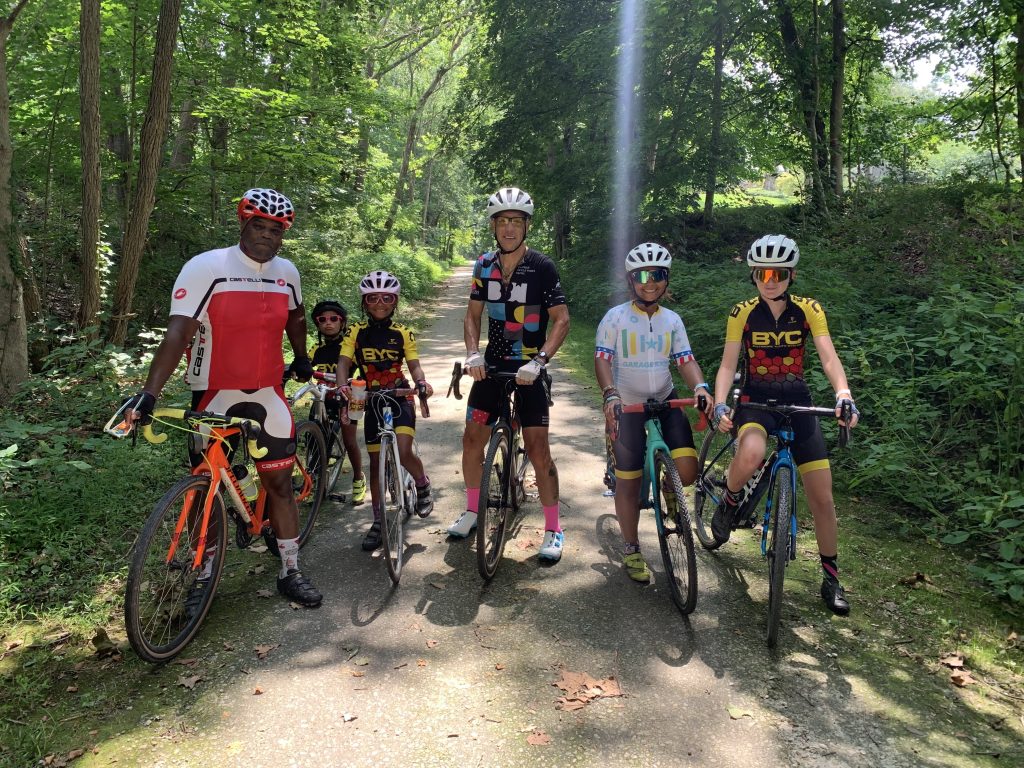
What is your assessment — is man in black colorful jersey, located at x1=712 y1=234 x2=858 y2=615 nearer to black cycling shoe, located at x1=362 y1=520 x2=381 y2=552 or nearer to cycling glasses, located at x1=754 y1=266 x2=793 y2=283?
cycling glasses, located at x1=754 y1=266 x2=793 y2=283

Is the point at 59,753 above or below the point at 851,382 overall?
below

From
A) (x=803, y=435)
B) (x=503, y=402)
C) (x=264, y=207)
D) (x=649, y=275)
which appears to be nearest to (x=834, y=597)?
(x=803, y=435)

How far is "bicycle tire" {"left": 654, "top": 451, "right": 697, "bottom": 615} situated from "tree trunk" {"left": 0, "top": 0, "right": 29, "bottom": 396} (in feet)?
23.6

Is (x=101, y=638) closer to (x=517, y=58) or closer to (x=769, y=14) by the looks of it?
(x=769, y=14)

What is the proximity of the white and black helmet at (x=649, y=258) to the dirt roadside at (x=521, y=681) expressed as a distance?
2.18m

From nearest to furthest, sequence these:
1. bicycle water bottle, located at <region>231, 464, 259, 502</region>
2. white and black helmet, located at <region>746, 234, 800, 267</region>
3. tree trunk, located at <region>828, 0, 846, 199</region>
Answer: bicycle water bottle, located at <region>231, 464, 259, 502</region>, white and black helmet, located at <region>746, 234, 800, 267</region>, tree trunk, located at <region>828, 0, 846, 199</region>

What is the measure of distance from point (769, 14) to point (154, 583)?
16.6 m

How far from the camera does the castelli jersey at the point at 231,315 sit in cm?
350

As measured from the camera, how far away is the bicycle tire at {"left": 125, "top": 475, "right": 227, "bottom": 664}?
3.14m

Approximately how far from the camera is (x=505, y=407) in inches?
178

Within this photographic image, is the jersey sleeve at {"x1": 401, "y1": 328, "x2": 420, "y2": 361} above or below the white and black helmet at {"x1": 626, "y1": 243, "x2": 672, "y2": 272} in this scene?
below

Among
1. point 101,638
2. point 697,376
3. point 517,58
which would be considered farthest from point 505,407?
point 517,58

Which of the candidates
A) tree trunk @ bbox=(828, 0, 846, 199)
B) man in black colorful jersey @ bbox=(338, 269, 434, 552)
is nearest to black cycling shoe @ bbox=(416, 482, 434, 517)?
man in black colorful jersey @ bbox=(338, 269, 434, 552)

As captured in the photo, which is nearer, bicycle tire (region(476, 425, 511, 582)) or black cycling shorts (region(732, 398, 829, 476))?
black cycling shorts (region(732, 398, 829, 476))
